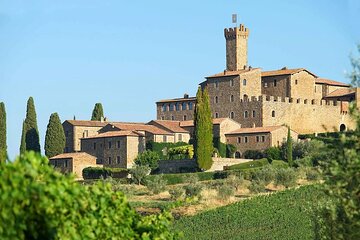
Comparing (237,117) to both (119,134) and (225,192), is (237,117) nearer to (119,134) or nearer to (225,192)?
(119,134)

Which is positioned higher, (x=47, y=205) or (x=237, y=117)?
(x=237, y=117)

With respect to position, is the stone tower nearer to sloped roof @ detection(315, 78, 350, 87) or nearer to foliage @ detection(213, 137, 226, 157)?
sloped roof @ detection(315, 78, 350, 87)

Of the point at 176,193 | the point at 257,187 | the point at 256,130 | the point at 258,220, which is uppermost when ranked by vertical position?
the point at 256,130

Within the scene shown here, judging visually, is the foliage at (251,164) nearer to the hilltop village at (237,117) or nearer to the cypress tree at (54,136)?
the hilltop village at (237,117)

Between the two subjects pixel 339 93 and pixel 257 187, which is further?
pixel 339 93

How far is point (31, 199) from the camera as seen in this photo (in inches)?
390

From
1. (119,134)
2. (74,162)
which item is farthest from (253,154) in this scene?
(74,162)

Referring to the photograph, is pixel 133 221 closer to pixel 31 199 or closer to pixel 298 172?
pixel 31 199

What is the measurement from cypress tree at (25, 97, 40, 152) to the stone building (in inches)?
90.0

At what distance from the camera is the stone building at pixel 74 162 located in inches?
2911

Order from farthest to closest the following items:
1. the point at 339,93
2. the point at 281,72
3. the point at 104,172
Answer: the point at 339,93 < the point at 281,72 < the point at 104,172

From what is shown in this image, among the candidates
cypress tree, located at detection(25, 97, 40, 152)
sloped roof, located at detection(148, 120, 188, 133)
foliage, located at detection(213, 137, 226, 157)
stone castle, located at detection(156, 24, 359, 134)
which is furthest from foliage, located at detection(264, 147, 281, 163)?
cypress tree, located at detection(25, 97, 40, 152)

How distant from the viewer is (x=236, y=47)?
84688 mm

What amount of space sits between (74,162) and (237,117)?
557 inches
